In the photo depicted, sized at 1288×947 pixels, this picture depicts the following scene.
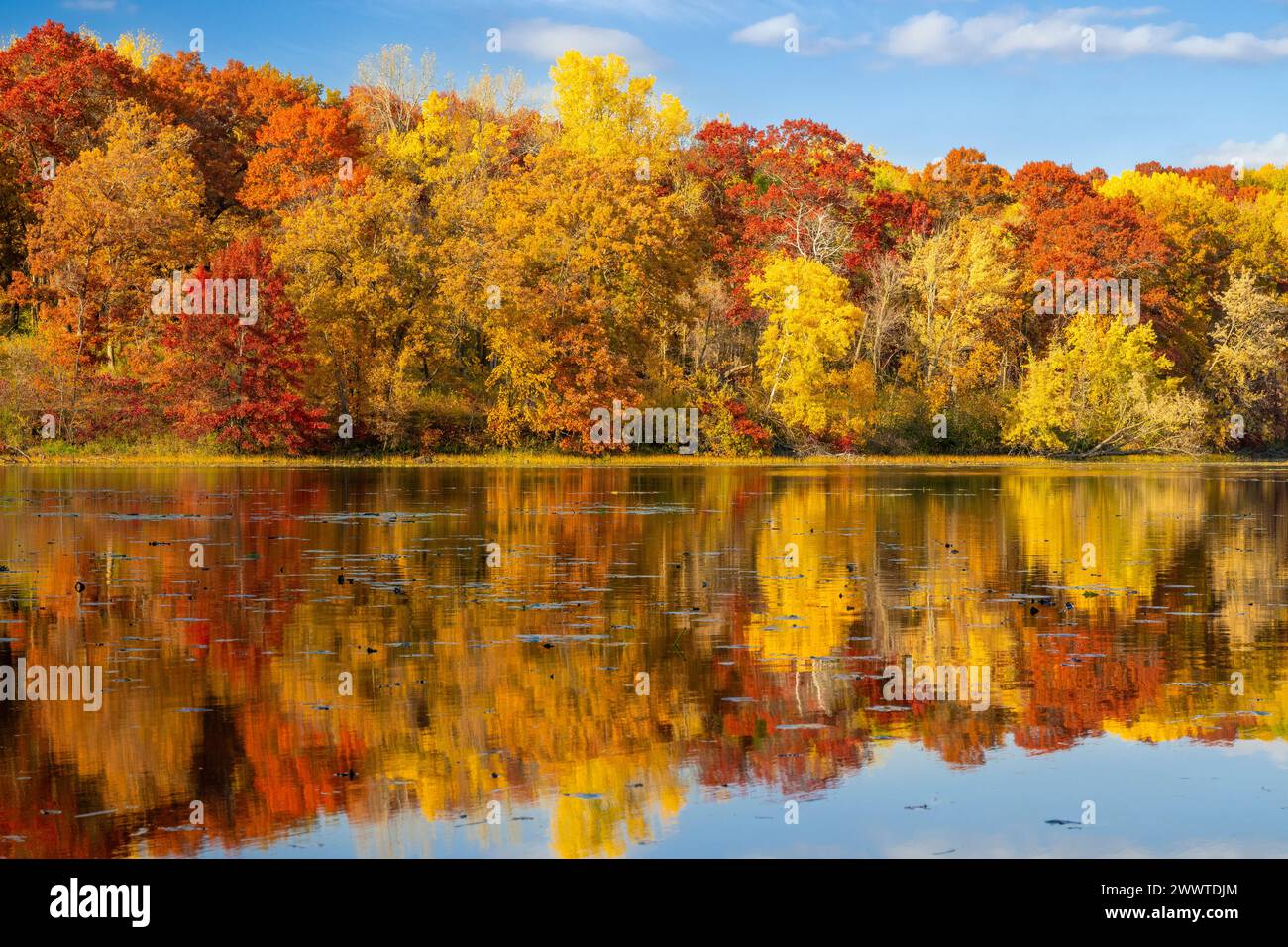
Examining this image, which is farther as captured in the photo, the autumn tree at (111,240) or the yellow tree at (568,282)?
the yellow tree at (568,282)

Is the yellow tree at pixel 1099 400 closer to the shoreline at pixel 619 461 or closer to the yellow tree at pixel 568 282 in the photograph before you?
the shoreline at pixel 619 461

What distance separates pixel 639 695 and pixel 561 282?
4839cm

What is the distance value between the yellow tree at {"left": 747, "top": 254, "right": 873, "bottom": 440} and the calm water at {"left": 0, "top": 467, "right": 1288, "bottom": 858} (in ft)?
125

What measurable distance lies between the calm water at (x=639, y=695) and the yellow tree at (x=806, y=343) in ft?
125

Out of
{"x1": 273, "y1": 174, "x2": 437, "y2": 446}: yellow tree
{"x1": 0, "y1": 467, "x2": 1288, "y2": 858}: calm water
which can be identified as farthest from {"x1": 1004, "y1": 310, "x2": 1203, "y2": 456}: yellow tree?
{"x1": 0, "y1": 467, "x2": 1288, "y2": 858}: calm water

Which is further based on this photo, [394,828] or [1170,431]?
[1170,431]

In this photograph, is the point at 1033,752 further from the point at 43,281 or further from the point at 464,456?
the point at 43,281

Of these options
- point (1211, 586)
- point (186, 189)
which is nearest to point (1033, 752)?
point (1211, 586)

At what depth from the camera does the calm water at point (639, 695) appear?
7.61m

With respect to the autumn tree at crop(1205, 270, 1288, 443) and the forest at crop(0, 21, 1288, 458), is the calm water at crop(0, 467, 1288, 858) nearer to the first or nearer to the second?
the forest at crop(0, 21, 1288, 458)

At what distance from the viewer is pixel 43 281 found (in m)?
56.1

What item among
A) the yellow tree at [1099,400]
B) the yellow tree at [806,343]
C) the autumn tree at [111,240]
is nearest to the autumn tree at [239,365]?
the autumn tree at [111,240]

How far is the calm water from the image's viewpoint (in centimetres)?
761

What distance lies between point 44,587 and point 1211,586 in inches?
561
